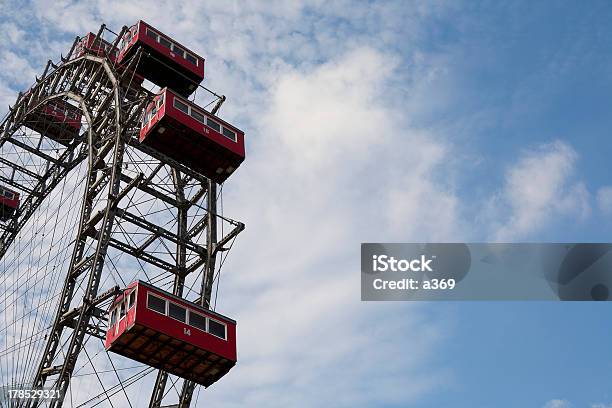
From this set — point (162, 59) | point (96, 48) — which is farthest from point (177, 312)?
point (96, 48)

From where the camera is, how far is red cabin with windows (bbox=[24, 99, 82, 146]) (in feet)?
194

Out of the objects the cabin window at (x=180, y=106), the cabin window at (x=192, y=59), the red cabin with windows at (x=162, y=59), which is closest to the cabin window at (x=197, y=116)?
the cabin window at (x=180, y=106)

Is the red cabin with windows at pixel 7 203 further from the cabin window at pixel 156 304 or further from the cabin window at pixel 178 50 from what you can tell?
the cabin window at pixel 156 304

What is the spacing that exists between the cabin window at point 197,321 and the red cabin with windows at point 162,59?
738 inches

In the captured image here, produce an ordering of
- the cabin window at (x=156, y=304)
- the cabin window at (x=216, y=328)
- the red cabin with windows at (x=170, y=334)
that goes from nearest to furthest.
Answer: the red cabin with windows at (x=170, y=334) → the cabin window at (x=156, y=304) → the cabin window at (x=216, y=328)

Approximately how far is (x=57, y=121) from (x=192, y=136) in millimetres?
20878

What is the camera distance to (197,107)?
43094 mm

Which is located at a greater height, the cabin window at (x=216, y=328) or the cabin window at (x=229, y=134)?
the cabin window at (x=229, y=134)

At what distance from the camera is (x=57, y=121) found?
59.4 meters

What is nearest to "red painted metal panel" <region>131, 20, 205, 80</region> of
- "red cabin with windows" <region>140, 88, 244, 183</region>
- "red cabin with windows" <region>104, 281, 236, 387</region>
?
"red cabin with windows" <region>140, 88, 244, 183</region>

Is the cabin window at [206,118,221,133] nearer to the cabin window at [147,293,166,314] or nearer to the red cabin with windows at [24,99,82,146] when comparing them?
the cabin window at [147,293,166,314]

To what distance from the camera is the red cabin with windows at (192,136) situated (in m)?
41.9

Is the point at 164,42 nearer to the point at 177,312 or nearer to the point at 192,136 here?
the point at 192,136

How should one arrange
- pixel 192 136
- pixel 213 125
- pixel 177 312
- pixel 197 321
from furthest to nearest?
pixel 213 125 → pixel 192 136 → pixel 197 321 → pixel 177 312
